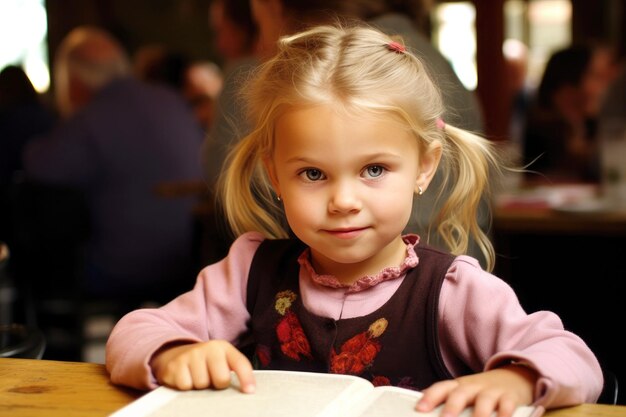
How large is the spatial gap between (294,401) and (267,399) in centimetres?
3

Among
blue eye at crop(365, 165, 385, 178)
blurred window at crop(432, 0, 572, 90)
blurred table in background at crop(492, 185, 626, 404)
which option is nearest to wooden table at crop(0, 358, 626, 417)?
blue eye at crop(365, 165, 385, 178)

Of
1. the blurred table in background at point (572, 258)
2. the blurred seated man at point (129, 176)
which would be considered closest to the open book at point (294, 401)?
the blurred table in background at point (572, 258)

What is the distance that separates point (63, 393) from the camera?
3.44 feet

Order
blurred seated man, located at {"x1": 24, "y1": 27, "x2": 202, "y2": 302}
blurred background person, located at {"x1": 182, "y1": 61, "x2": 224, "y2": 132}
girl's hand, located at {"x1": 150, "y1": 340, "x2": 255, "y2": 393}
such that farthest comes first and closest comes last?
blurred background person, located at {"x1": 182, "y1": 61, "x2": 224, "y2": 132} < blurred seated man, located at {"x1": 24, "y1": 27, "x2": 202, "y2": 302} < girl's hand, located at {"x1": 150, "y1": 340, "x2": 255, "y2": 393}

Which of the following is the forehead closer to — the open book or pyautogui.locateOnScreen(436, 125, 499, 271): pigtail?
pyautogui.locateOnScreen(436, 125, 499, 271): pigtail

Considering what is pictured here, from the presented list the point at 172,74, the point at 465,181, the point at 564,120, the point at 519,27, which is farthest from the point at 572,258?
the point at 519,27

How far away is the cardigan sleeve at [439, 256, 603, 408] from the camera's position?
96 centimetres

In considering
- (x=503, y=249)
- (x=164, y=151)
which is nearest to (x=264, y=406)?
(x=503, y=249)

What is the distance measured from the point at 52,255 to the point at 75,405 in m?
2.92

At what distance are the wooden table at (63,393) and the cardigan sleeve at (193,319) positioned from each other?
28 millimetres

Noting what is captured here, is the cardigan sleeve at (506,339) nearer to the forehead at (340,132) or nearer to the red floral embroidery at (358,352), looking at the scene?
the red floral embroidery at (358,352)

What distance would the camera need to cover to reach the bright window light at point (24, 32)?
31.7 feet

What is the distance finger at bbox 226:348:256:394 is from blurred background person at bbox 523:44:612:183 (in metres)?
3.49

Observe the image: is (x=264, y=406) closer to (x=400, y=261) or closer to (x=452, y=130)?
(x=400, y=261)
